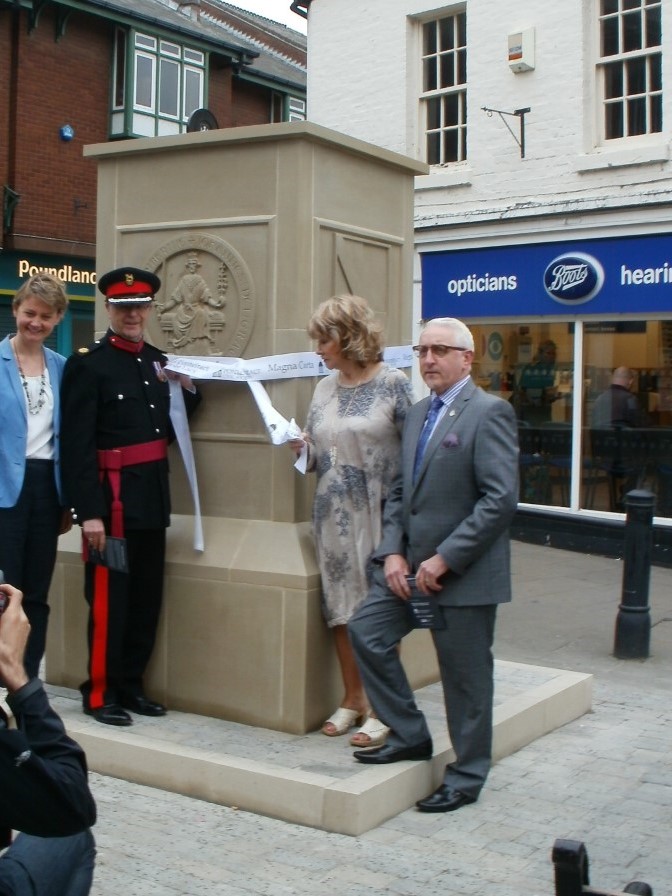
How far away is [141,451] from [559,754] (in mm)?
2310

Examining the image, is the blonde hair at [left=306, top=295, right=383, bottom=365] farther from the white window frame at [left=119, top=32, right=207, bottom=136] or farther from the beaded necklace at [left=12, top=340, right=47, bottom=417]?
the white window frame at [left=119, top=32, right=207, bottom=136]

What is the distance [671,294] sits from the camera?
38.2 feet

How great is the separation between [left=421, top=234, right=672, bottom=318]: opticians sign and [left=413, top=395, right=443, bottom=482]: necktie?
304 inches

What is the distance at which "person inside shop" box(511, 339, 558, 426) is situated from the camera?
1302 centimetres

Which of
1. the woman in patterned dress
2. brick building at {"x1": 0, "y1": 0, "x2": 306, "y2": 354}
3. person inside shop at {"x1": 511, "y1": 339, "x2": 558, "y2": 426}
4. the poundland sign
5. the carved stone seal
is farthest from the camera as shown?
the poundland sign

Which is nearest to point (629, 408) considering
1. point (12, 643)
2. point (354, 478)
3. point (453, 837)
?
point (354, 478)

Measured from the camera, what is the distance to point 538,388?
1323 cm

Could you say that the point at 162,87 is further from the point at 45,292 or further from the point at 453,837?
the point at 453,837

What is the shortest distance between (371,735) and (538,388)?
29.1 feet

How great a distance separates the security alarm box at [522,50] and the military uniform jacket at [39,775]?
11.8 metres

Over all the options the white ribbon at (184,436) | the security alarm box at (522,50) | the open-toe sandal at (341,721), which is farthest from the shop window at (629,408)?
the white ribbon at (184,436)

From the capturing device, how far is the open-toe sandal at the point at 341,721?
4.99m

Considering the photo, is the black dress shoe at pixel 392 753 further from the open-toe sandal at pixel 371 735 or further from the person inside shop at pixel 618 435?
the person inside shop at pixel 618 435

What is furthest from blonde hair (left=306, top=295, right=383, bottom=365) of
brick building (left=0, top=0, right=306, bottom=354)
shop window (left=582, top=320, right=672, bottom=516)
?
brick building (left=0, top=0, right=306, bottom=354)
